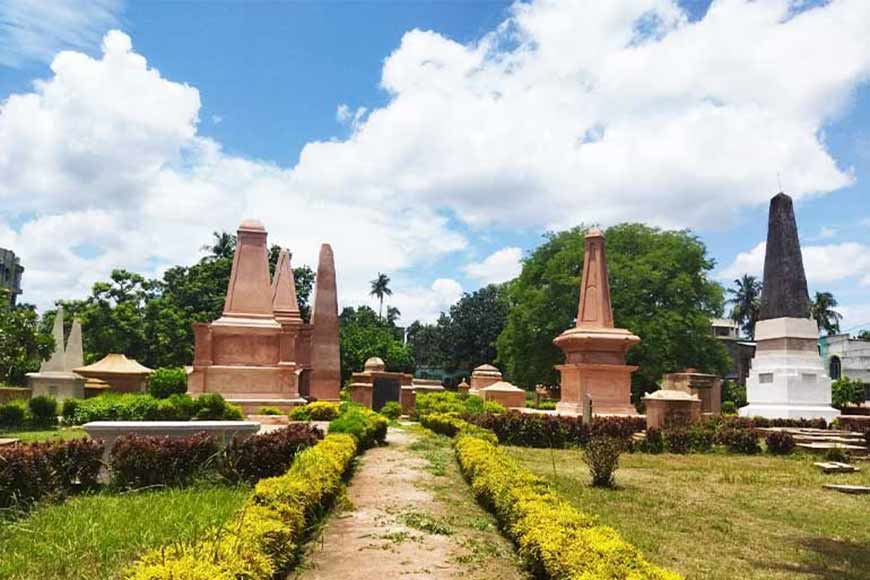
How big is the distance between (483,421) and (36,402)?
38.1 feet

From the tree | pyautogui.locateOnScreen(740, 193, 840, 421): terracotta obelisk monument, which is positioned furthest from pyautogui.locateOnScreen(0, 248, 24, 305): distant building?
pyautogui.locateOnScreen(740, 193, 840, 421): terracotta obelisk monument

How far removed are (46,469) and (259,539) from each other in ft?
13.7

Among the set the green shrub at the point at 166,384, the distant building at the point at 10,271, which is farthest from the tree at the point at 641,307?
the distant building at the point at 10,271

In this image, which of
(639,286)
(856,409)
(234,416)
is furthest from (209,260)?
(856,409)

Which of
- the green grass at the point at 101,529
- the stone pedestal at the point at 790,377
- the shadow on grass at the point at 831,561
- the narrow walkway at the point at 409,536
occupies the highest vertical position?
the stone pedestal at the point at 790,377

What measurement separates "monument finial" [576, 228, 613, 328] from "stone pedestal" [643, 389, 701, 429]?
3313 millimetres

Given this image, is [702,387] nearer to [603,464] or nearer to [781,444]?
[781,444]

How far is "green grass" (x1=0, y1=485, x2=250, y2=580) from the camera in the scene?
5.04m

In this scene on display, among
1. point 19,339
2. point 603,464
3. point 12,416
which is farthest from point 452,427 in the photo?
point 12,416

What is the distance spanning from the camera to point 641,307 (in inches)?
1363

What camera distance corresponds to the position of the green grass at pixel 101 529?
198 inches

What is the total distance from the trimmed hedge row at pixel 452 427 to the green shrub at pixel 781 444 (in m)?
6.27

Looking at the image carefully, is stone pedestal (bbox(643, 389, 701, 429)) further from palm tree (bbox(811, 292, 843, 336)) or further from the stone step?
palm tree (bbox(811, 292, 843, 336))

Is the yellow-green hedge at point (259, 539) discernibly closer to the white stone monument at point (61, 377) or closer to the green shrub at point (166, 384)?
the green shrub at point (166, 384)
